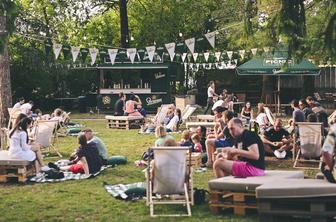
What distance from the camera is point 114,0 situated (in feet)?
130

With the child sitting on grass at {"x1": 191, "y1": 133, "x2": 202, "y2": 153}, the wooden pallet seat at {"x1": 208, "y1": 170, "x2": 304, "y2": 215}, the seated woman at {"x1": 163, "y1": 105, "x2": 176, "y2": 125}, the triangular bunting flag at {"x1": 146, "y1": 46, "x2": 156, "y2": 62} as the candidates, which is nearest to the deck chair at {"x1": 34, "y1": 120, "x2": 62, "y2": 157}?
the child sitting on grass at {"x1": 191, "y1": 133, "x2": 202, "y2": 153}

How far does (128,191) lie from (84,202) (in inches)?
27.8

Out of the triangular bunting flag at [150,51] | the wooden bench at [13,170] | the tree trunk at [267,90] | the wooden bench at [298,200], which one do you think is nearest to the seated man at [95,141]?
the wooden bench at [13,170]

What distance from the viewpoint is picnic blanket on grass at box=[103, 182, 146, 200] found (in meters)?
9.33

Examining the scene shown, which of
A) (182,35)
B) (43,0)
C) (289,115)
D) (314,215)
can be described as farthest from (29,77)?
(314,215)

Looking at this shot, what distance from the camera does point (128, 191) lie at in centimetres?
945

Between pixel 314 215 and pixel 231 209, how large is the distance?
1.45m

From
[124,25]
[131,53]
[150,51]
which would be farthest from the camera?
[124,25]

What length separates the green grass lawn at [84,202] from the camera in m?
8.22

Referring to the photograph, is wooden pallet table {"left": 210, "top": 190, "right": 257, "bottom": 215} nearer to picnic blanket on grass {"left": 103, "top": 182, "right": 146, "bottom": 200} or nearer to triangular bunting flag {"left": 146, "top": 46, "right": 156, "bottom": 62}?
picnic blanket on grass {"left": 103, "top": 182, "right": 146, "bottom": 200}

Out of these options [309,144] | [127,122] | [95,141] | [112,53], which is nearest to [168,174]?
[95,141]

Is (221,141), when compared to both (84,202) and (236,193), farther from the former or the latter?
(236,193)

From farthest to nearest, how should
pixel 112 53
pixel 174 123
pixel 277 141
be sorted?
pixel 112 53, pixel 174 123, pixel 277 141

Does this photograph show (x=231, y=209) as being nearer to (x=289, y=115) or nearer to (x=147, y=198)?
(x=147, y=198)
